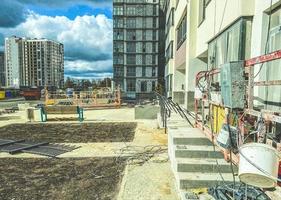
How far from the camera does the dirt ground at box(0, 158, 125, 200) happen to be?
5695 millimetres

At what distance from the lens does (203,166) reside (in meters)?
5.73

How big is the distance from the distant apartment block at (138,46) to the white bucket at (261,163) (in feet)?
203

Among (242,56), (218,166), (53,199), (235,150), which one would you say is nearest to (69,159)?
(53,199)

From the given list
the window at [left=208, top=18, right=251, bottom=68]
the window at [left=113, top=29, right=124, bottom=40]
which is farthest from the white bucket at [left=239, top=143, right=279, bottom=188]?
the window at [left=113, top=29, right=124, bottom=40]

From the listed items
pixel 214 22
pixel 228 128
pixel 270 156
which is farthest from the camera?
pixel 214 22

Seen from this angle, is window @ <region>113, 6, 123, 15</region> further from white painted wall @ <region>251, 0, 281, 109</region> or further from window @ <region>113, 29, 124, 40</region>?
white painted wall @ <region>251, 0, 281, 109</region>

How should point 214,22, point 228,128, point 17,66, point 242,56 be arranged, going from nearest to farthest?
point 228,128 → point 242,56 → point 214,22 → point 17,66

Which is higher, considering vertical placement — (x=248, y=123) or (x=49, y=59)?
(x=49, y=59)

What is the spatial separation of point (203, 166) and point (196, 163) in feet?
0.51

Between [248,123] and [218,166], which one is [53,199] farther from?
[248,123]

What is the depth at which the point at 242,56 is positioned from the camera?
24.2 feet

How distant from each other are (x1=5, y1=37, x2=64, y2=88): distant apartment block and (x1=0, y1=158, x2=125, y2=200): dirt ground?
103158 mm

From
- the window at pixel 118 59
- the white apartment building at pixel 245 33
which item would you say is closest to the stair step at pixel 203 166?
the white apartment building at pixel 245 33

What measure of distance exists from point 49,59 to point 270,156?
116 meters
